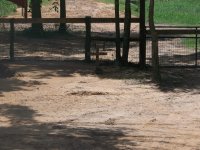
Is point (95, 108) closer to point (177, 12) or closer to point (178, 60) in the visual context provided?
point (178, 60)

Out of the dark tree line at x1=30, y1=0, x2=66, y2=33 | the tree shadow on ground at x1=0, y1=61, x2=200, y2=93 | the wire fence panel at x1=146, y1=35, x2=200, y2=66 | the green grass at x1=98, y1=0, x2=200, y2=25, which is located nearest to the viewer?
the tree shadow on ground at x1=0, y1=61, x2=200, y2=93

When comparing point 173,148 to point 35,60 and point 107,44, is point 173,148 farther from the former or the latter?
point 107,44

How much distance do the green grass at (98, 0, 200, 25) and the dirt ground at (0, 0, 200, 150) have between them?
17507 mm

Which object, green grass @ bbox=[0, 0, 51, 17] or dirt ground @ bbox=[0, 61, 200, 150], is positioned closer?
dirt ground @ bbox=[0, 61, 200, 150]

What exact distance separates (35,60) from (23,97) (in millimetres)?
5044

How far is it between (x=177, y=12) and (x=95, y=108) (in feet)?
95.4

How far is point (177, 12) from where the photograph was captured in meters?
38.5

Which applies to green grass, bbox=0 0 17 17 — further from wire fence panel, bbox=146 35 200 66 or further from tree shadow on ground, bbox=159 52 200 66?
tree shadow on ground, bbox=159 52 200 66

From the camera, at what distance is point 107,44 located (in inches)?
822

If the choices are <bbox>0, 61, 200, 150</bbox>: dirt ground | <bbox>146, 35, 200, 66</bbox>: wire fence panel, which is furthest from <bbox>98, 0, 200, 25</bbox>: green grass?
<bbox>0, 61, 200, 150</bbox>: dirt ground

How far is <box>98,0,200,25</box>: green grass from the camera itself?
33.9 m

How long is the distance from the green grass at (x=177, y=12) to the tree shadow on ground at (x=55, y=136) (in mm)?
22741

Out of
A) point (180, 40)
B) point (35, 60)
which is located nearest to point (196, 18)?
point (180, 40)

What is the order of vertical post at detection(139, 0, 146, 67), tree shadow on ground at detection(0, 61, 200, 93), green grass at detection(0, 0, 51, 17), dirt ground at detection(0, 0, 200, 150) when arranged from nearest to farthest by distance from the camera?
dirt ground at detection(0, 0, 200, 150) < tree shadow on ground at detection(0, 61, 200, 93) < vertical post at detection(139, 0, 146, 67) < green grass at detection(0, 0, 51, 17)
